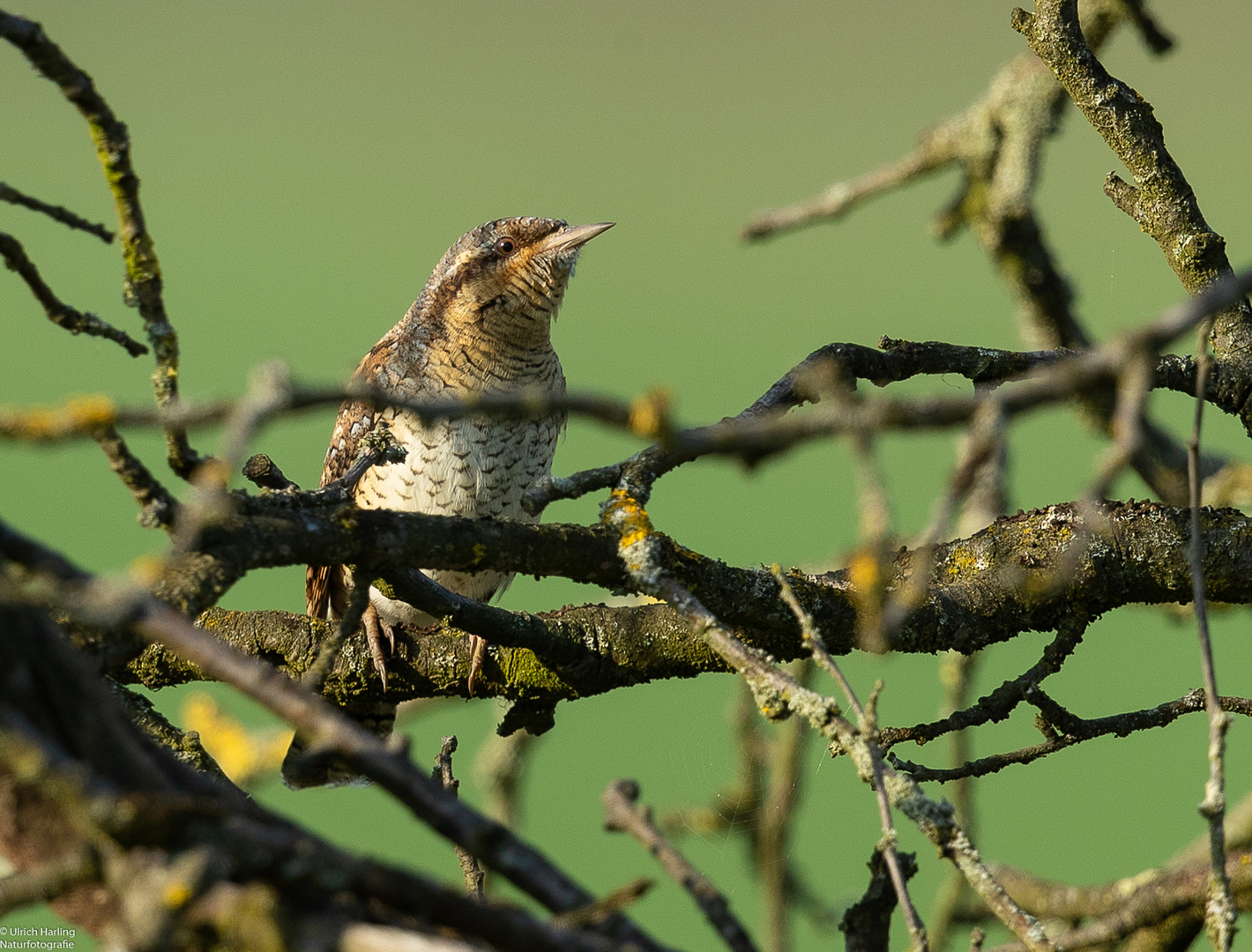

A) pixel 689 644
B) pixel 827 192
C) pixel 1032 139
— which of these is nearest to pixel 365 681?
→ pixel 689 644

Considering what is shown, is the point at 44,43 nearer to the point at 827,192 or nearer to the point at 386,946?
the point at 386,946

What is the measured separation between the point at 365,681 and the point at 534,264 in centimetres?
173

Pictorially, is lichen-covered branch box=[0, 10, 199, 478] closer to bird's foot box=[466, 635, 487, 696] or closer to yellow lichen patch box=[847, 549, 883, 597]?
yellow lichen patch box=[847, 549, 883, 597]

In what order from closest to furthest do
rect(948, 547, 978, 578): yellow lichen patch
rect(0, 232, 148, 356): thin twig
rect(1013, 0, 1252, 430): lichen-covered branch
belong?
rect(0, 232, 148, 356): thin twig < rect(948, 547, 978, 578): yellow lichen patch < rect(1013, 0, 1252, 430): lichen-covered branch

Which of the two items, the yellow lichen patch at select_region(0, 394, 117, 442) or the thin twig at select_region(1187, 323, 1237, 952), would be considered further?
the thin twig at select_region(1187, 323, 1237, 952)

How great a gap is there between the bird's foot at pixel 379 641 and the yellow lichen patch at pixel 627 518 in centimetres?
Result: 78

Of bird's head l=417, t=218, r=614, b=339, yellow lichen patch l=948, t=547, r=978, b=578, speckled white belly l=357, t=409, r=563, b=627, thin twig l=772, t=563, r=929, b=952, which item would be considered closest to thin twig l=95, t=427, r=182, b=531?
thin twig l=772, t=563, r=929, b=952

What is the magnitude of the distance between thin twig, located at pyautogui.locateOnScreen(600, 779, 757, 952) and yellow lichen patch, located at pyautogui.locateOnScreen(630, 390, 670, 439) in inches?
15.7

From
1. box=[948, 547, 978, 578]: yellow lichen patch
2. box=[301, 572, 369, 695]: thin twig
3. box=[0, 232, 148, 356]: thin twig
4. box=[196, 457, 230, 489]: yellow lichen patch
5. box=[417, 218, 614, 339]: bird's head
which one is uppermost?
box=[417, 218, 614, 339]: bird's head

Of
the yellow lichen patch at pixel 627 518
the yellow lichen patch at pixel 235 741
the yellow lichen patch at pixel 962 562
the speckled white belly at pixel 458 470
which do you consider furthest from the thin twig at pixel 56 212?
the yellow lichen patch at pixel 235 741

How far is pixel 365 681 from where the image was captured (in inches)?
95.4

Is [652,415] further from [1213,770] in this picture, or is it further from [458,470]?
[458,470]

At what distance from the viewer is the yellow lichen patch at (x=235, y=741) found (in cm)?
342

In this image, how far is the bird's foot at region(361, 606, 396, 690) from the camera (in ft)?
7.88
